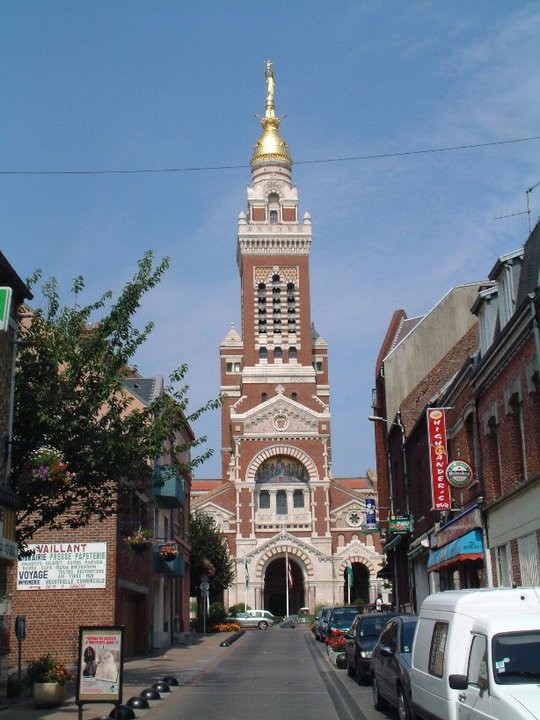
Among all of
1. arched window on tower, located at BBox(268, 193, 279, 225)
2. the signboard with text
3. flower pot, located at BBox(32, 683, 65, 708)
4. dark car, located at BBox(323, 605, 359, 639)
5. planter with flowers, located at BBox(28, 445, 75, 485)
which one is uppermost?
arched window on tower, located at BBox(268, 193, 279, 225)

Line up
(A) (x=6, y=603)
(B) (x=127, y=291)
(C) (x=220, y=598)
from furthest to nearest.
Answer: (C) (x=220, y=598) < (B) (x=127, y=291) < (A) (x=6, y=603)

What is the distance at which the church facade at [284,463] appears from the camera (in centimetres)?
7294

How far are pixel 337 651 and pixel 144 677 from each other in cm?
697

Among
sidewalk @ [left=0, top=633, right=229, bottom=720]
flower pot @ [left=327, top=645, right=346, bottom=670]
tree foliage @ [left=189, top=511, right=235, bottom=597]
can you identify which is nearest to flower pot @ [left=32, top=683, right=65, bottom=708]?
sidewalk @ [left=0, top=633, right=229, bottom=720]

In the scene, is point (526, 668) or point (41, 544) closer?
point (526, 668)

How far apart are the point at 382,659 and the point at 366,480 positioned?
324 ft

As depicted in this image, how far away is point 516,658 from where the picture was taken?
26.7 ft

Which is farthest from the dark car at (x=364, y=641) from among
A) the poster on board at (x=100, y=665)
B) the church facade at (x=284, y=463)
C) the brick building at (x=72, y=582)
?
the church facade at (x=284, y=463)

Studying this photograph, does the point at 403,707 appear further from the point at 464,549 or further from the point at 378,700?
the point at 464,549

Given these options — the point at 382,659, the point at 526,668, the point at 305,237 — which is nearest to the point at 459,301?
the point at 382,659

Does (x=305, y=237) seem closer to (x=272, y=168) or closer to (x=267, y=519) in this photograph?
(x=272, y=168)

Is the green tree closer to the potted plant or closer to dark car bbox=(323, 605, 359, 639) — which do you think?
the potted plant

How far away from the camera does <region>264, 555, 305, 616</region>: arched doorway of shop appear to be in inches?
3007

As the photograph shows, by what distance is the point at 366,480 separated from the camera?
11175 centimetres
